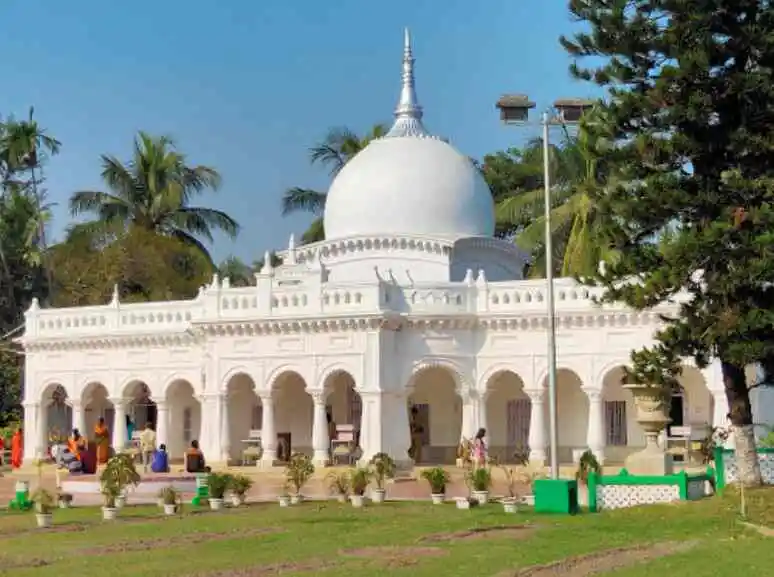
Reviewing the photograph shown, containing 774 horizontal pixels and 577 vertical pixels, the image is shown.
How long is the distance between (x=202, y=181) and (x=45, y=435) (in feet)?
52.7

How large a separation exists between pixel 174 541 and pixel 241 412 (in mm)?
19091

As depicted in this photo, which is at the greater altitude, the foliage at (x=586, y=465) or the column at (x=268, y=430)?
the column at (x=268, y=430)

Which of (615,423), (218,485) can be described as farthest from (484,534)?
(615,423)

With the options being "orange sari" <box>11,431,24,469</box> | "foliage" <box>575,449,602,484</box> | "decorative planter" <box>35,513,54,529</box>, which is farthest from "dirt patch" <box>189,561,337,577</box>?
"orange sari" <box>11,431,24,469</box>

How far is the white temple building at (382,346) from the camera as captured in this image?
31.9 metres

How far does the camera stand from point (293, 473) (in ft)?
73.7

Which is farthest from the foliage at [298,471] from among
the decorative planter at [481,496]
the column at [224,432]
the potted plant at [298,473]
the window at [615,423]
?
the window at [615,423]

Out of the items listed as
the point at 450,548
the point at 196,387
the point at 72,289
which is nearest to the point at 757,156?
the point at 450,548

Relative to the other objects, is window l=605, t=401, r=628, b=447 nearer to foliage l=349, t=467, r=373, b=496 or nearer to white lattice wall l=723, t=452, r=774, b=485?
white lattice wall l=723, t=452, r=774, b=485

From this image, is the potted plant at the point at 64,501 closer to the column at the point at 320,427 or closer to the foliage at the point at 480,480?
the foliage at the point at 480,480

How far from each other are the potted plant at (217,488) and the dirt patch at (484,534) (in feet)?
20.0

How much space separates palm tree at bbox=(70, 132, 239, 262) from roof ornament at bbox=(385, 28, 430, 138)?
12.1m

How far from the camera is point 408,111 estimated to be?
39594 millimetres

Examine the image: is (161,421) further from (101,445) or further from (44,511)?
(44,511)
